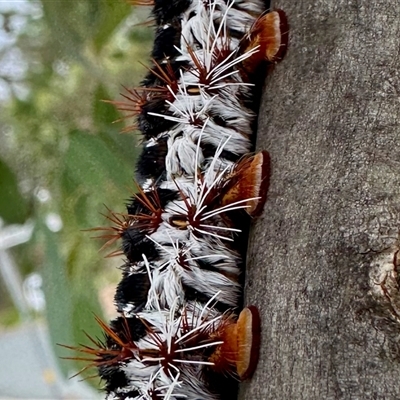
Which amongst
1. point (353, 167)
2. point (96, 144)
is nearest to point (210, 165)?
A: point (353, 167)

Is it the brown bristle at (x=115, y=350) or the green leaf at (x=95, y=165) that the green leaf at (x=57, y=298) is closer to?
the green leaf at (x=95, y=165)

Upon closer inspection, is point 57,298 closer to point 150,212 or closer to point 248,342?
point 150,212

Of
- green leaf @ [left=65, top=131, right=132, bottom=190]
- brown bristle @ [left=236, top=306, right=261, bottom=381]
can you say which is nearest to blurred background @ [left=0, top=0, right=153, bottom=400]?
green leaf @ [left=65, top=131, right=132, bottom=190]

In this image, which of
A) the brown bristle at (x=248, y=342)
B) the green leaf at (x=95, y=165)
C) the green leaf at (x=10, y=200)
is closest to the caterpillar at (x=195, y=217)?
the brown bristle at (x=248, y=342)

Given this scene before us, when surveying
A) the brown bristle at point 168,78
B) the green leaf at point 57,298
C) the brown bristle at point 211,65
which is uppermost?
the brown bristle at point 211,65

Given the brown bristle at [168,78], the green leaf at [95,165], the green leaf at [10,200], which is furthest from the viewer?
the green leaf at [10,200]

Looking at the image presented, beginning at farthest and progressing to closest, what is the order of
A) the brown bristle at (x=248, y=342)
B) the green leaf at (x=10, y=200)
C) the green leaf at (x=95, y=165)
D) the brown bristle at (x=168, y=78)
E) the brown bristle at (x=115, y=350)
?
1. the green leaf at (x=10, y=200)
2. the green leaf at (x=95, y=165)
3. the brown bristle at (x=168, y=78)
4. the brown bristle at (x=115, y=350)
5. the brown bristle at (x=248, y=342)

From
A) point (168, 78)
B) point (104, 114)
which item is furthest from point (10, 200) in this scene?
point (168, 78)
